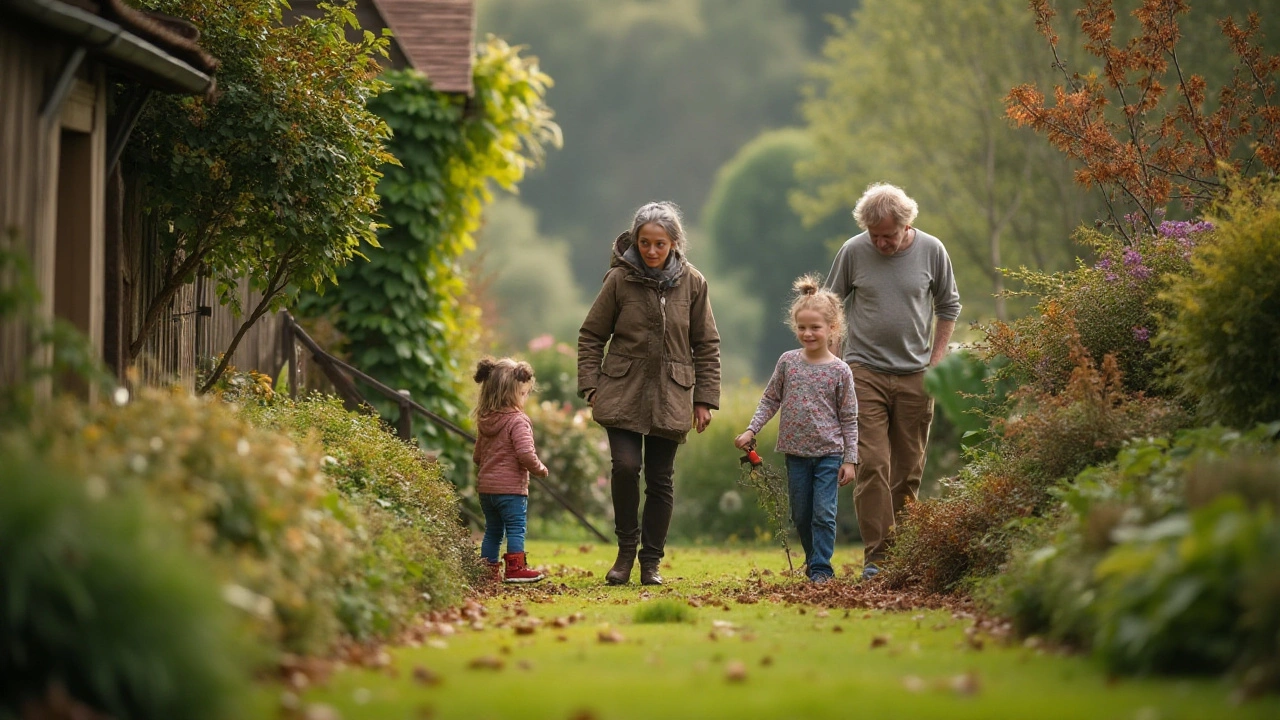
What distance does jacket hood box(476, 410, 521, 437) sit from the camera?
8297 mm

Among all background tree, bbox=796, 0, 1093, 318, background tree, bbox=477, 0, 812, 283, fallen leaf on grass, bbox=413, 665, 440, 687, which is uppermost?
background tree, bbox=477, 0, 812, 283

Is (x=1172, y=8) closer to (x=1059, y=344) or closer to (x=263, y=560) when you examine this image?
(x=1059, y=344)

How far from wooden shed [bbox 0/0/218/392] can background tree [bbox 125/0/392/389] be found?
831 millimetres

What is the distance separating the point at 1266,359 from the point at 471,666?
12.1ft

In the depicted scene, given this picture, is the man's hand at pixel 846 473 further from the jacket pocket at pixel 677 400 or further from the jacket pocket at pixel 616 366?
the jacket pocket at pixel 616 366

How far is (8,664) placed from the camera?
3.47 m

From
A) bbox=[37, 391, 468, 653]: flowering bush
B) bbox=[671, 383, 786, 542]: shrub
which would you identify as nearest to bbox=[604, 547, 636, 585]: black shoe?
bbox=[37, 391, 468, 653]: flowering bush

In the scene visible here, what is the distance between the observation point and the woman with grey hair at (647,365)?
7918 millimetres

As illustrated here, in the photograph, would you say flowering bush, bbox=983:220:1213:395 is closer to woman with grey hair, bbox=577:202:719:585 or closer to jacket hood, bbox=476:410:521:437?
woman with grey hair, bbox=577:202:719:585

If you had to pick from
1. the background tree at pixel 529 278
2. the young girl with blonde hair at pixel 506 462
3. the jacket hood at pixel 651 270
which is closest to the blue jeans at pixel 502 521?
the young girl with blonde hair at pixel 506 462

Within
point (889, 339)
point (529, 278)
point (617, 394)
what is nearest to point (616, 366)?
point (617, 394)

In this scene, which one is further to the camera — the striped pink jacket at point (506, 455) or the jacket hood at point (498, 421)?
the jacket hood at point (498, 421)

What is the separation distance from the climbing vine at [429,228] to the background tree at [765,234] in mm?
51446

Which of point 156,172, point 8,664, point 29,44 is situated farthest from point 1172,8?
point 8,664
